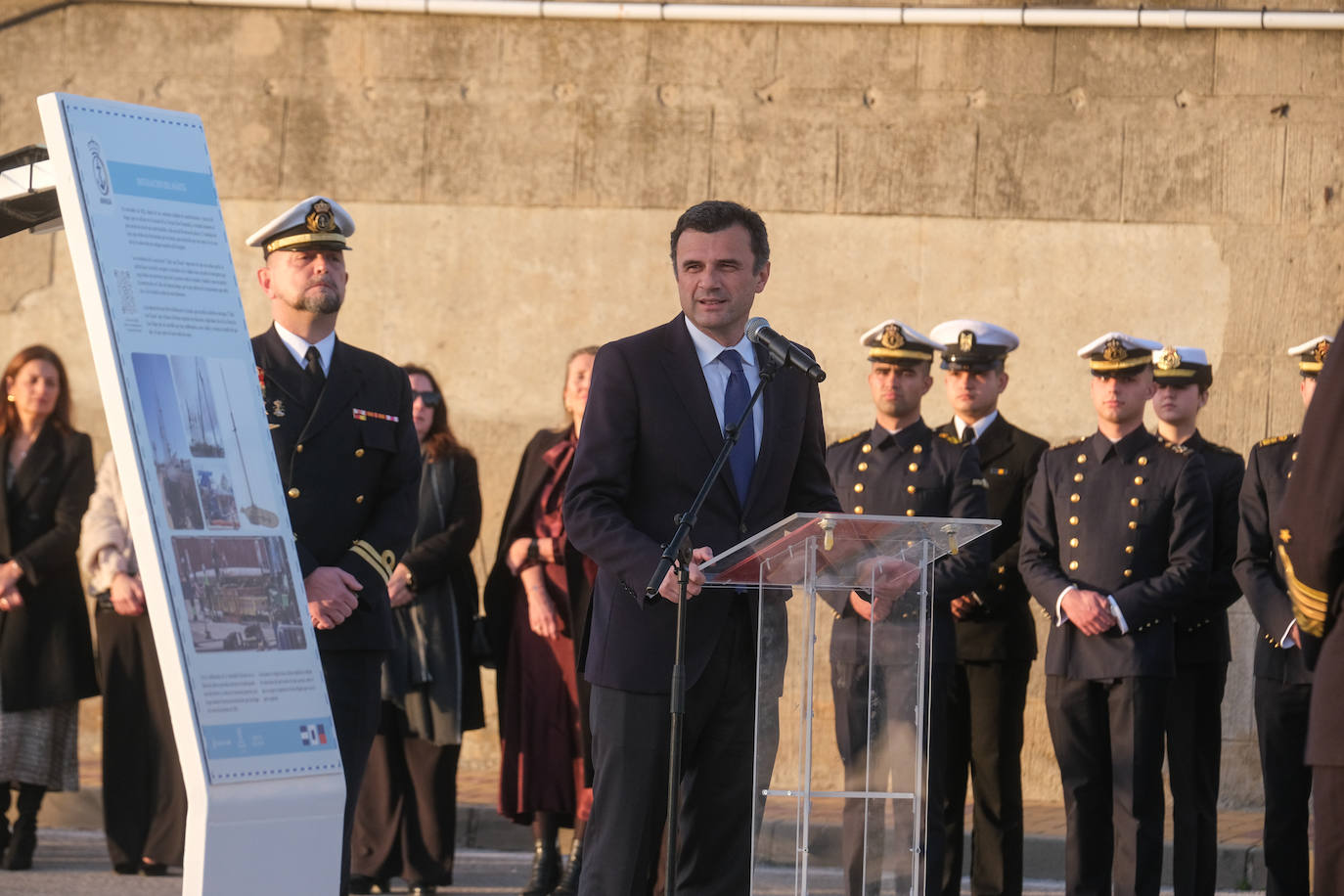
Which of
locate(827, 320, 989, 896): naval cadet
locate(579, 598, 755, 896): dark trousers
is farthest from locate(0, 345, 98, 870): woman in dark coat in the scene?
locate(579, 598, 755, 896): dark trousers

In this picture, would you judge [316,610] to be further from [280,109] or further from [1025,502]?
[280,109]

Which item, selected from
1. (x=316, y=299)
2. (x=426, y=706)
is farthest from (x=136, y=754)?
(x=316, y=299)

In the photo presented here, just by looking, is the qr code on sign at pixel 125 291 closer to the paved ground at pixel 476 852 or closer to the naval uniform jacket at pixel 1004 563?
the paved ground at pixel 476 852

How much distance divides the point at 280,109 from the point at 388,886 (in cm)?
471

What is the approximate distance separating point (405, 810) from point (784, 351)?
406cm

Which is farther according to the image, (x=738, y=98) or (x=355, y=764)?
(x=738, y=98)

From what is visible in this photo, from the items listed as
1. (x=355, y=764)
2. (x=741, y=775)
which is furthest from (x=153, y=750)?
(x=741, y=775)

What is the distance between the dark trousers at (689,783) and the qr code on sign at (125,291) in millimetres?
1484

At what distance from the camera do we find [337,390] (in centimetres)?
559

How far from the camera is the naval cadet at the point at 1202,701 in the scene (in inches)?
282

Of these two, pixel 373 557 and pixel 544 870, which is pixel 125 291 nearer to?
pixel 373 557

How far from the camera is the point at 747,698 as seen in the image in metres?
4.62

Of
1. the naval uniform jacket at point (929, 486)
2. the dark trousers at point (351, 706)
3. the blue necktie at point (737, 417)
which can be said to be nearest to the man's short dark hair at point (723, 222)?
Answer: the blue necktie at point (737, 417)

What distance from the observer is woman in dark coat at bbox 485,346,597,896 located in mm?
7785
